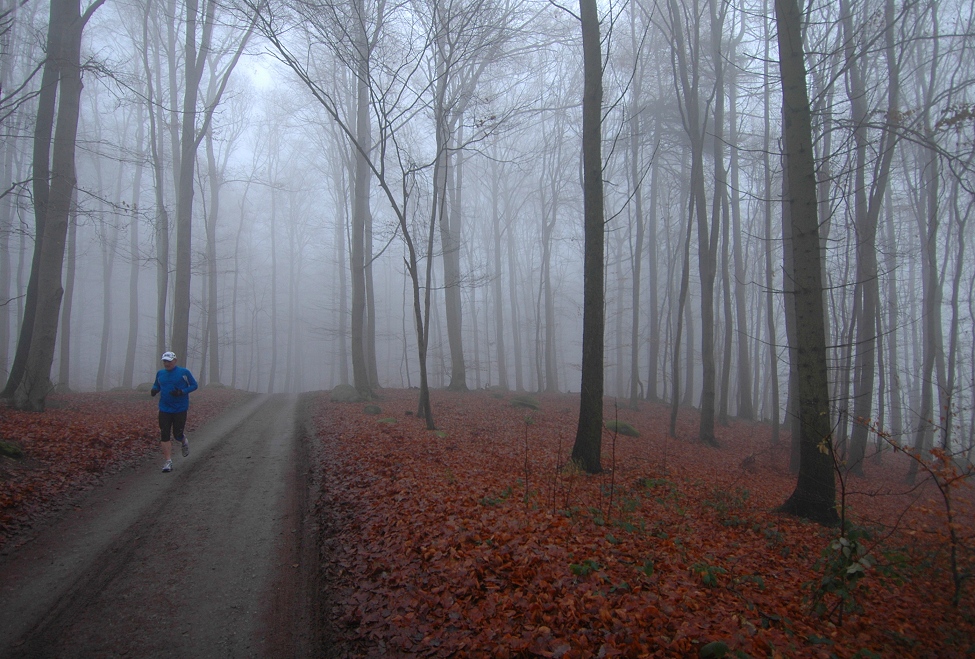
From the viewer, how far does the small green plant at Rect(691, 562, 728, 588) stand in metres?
4.60

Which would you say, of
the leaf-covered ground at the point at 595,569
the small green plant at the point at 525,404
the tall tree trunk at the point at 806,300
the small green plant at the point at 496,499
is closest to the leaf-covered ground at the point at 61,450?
the leaf-covered ground at the point at 595,569

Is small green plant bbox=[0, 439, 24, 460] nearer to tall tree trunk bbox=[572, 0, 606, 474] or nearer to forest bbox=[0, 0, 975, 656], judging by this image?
forest bbox=[0, 0, 975, 656]

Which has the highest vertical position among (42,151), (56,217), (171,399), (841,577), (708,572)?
(42,151)

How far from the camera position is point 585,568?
448 cm

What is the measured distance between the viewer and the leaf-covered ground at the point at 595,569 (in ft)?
12.0

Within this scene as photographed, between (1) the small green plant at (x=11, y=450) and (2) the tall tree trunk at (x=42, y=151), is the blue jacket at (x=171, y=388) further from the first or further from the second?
(2) the tall tree trunk at (x=42, y=151)

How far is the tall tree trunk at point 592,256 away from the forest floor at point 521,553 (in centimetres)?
76

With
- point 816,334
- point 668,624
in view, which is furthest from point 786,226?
point 668,624

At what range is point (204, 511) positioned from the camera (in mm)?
6227

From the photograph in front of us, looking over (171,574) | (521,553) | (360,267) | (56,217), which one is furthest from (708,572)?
(360,267)

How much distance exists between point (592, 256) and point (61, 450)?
934 cm

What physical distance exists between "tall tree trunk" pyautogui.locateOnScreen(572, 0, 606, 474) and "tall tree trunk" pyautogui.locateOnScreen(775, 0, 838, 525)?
292 centimetres

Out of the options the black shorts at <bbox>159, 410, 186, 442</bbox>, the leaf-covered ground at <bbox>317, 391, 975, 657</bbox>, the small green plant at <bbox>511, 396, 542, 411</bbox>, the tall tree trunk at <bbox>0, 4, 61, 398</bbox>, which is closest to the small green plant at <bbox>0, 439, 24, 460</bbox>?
the black shorts at <bbox>159, 410, 186, 442</bbox>

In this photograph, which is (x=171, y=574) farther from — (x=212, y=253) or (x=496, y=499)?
(x=212, y=253)
